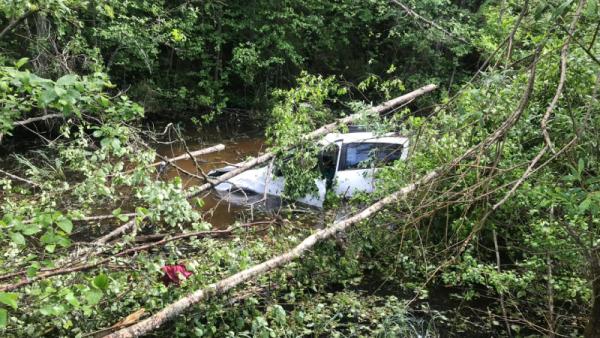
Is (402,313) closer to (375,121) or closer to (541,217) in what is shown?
(541,217)

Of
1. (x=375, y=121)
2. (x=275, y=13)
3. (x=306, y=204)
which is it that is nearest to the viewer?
(x=375, y=121)

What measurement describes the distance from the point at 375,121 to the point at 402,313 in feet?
9.53

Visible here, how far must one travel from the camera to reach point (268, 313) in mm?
4410

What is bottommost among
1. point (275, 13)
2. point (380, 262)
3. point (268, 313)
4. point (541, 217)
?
point (380, 262)

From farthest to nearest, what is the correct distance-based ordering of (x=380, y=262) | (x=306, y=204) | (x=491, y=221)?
(x=306, y=204), (x=380, y=262), (x=491, y=221)

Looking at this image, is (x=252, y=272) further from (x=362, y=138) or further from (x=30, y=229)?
(x=362, y=138)

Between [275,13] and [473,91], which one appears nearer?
[473,91]

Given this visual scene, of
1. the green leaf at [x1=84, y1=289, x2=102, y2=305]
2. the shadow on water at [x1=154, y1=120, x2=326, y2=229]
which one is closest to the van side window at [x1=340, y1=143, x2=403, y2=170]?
the shadow on water at [x1=154, y1=120, x2=326, y2=229]

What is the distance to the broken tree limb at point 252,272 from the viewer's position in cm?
359

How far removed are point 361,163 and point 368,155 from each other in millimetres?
196

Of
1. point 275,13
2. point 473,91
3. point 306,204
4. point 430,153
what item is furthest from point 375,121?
point 275,13

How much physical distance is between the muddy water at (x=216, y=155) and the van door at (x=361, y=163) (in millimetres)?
1492

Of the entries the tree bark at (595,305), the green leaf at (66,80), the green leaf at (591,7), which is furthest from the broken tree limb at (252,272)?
the green leaf at (591,7)

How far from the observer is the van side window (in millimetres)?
6789
